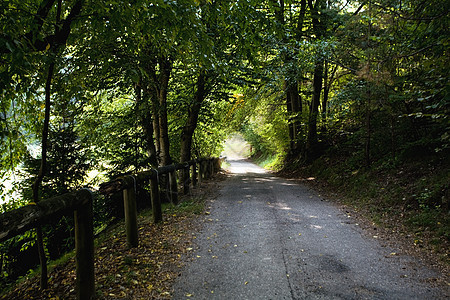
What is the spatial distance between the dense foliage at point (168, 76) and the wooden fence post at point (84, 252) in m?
0.81

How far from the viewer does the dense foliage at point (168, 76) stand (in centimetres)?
340

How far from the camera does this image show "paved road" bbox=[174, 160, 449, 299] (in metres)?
3.09

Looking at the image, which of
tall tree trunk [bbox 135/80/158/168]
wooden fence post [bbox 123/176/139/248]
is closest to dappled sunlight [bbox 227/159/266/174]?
tall tree trunk [bbox 135/80/158/168]

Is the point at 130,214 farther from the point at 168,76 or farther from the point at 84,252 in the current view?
the point at 168,76

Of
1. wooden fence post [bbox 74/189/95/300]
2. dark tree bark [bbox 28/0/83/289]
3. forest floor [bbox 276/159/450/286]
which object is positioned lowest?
forest floor [bbox 276/159/450/286]

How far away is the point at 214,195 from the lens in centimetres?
898

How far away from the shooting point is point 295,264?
373cm

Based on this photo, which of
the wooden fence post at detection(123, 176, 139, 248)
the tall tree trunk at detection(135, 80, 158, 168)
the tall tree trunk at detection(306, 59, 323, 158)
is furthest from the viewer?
the tall tree trunk at detection(306, 59, 323, 158)

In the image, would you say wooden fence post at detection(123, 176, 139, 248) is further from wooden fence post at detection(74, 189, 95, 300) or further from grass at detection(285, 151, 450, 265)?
grass at detection(285, 151, 450, 265)

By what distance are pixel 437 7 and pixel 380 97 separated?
3.17 m

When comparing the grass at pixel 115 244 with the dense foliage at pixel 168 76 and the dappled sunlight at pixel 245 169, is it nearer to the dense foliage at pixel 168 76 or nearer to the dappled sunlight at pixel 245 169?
the dense foliage at pixel 168 76

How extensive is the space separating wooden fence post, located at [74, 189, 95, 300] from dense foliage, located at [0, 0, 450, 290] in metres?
0.81


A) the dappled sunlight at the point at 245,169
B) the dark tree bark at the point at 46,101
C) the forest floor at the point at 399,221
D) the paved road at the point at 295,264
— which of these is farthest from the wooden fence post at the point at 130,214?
the dappled sunlight at the point at 245,169

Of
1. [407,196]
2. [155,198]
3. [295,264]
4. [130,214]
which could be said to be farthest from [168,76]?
[407,196]
